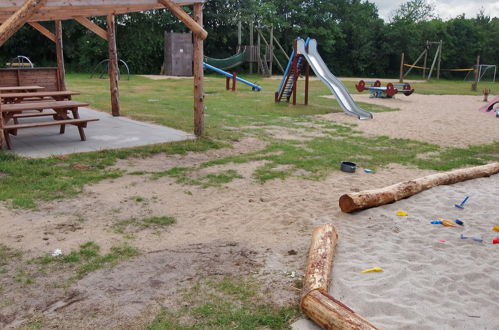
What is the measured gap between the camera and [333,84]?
46.1ft

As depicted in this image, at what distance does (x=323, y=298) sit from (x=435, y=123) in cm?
996

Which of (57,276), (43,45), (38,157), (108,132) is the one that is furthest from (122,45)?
(57,276)

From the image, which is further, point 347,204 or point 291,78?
point 291,78

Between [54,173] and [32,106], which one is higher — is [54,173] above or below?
below

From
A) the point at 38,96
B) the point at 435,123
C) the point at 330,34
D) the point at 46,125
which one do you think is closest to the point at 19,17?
the point at 46,125

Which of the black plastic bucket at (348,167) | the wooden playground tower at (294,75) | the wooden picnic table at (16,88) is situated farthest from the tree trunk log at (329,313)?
the wooden playground tower at (294,75)

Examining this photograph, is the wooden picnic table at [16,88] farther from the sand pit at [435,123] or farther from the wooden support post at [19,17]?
the sand pit at [435,123]

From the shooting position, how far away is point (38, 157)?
6.71 meters

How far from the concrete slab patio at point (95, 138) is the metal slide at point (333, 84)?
5802 mm

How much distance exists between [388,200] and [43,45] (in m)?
27.6

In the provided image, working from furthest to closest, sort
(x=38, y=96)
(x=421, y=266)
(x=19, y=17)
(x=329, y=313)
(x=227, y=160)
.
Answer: (x=38, y=96) → (x=227, y=160) → (x=19, y=17) → (x=421, y=266) → (x=329, y=313)

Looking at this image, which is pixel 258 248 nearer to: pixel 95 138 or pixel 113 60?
pixel 95 138

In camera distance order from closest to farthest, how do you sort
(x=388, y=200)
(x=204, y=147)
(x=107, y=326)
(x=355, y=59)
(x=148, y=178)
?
(x=107, y=326), (x=388, y=200), (x=148, y=178), (x=204, y=147), (x=355, y=59)

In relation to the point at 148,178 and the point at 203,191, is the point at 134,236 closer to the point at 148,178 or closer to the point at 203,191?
the point at 203,191
